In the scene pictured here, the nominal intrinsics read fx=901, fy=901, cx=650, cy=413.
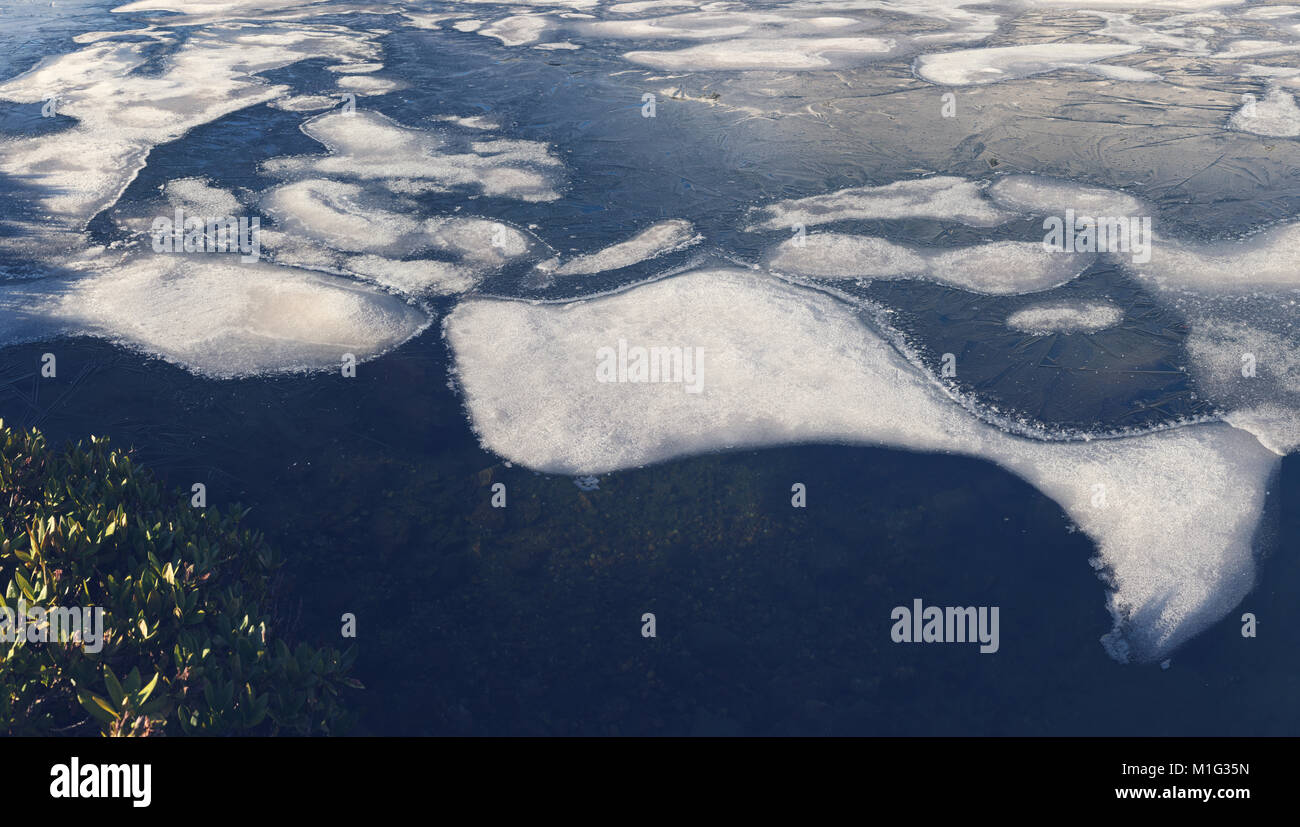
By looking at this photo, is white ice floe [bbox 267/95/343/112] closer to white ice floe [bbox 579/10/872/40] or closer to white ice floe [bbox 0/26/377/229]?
white ice floe [bbox 0/26/377/229]

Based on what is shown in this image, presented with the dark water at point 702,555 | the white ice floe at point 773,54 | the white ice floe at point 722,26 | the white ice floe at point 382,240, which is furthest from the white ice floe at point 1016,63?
the white ice floe at point 382,240

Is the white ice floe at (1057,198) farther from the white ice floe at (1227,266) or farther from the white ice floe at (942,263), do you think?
the white ice floe at (942,263)

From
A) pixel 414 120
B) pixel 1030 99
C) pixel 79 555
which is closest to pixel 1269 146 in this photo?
pixel 1030 99

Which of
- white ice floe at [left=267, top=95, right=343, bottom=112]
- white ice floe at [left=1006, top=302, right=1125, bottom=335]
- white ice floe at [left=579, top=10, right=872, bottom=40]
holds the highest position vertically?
white ice floe at [left=579, top=10, right=872, bottom=40]

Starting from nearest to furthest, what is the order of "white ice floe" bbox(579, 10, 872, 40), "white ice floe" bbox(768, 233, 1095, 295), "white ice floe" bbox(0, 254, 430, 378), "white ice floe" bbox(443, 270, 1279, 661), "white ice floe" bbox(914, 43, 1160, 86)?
"white ice floe" bbox(443, 270, 1279, 661) → "white ice floe" bbox(0, 254, 430, 378) → "white ice floe" bbox(768, 233, 1095, 295) → "white ice floe" bbox(914, 43, 1160, 86) → "white ice floe" bbox(579, 10, 872, 40)

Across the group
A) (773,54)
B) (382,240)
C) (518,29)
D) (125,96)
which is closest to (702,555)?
(382,240)

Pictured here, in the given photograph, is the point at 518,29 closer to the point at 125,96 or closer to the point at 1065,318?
the point at 125,96

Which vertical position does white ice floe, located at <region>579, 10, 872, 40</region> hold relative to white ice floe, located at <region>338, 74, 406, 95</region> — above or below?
above

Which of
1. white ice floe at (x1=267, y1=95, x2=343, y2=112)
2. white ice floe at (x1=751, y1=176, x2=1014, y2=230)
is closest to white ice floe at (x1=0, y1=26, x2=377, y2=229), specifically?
white ice floe at (x1=267, y1=95, x2=343, y2=112)
